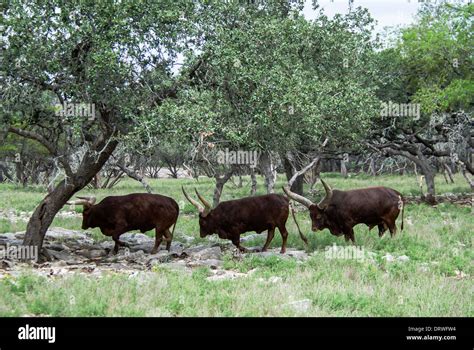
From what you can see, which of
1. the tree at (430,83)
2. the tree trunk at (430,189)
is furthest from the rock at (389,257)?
the tree trunk at (430,189)

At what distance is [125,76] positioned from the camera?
12.6 metres

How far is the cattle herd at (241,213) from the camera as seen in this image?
46.0 feet

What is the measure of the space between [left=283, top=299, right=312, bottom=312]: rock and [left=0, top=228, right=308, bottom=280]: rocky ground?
249 cm

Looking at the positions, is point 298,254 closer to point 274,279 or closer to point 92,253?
point 274,279

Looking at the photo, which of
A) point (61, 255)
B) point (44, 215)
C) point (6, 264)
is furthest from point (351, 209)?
point (6, 264)

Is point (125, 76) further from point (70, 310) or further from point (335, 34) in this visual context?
point (335, 34)

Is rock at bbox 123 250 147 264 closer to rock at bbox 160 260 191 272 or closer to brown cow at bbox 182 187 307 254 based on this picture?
rock at bbox 160 260 191 272

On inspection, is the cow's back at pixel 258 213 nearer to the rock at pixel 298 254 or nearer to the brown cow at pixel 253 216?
the brown cow at pixel 253 216

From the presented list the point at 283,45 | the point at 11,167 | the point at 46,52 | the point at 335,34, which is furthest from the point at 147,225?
the point at 11,167

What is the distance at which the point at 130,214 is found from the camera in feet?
46.8

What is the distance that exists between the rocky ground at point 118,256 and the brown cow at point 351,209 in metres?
1.43

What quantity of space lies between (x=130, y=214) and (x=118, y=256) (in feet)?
3.49
